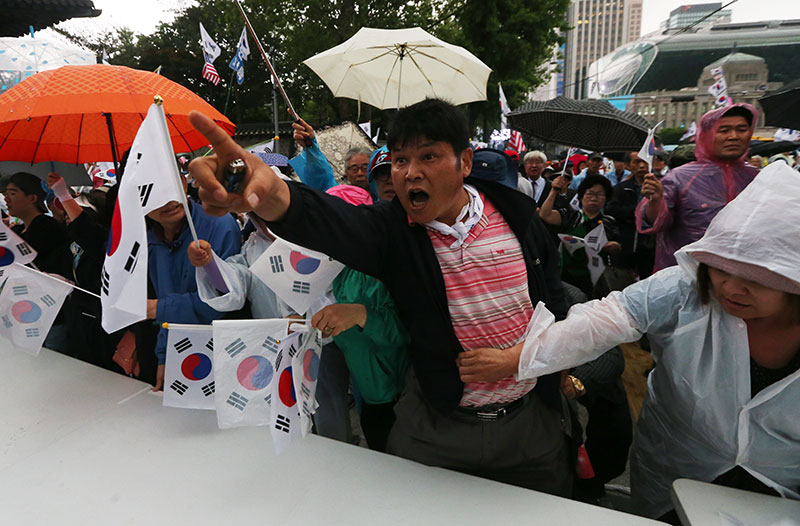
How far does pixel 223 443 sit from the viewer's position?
161cm

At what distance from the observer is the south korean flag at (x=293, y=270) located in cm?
156

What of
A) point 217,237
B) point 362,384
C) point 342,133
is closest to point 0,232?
point 217,237

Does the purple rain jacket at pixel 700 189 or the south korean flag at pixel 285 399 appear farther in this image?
the purple rain jacket at pixel 700 189

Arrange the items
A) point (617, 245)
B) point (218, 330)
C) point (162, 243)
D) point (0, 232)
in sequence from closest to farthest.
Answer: point (218, 330), point (162, 243), point (0, 232), point (617, 245)

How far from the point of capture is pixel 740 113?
9.43 ft

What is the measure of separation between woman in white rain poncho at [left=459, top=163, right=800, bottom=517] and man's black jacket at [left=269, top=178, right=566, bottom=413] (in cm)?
14

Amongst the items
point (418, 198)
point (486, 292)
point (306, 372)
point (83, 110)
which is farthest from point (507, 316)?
point (83, 110)

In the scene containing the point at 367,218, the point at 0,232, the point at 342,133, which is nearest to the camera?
the point at 367,218

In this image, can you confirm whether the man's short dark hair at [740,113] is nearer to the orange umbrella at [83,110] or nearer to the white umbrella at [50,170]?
the orange umbrella at [83,110]

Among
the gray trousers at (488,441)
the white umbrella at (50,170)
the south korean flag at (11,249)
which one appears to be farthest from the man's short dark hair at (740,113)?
the white umbrella at (50,170)

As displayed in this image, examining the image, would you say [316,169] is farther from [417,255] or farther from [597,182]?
[597,182]

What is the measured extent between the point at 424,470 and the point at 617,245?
329 cm

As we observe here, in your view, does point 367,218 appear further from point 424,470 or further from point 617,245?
point 617,245

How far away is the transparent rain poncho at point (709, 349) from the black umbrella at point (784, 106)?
4297 mm
